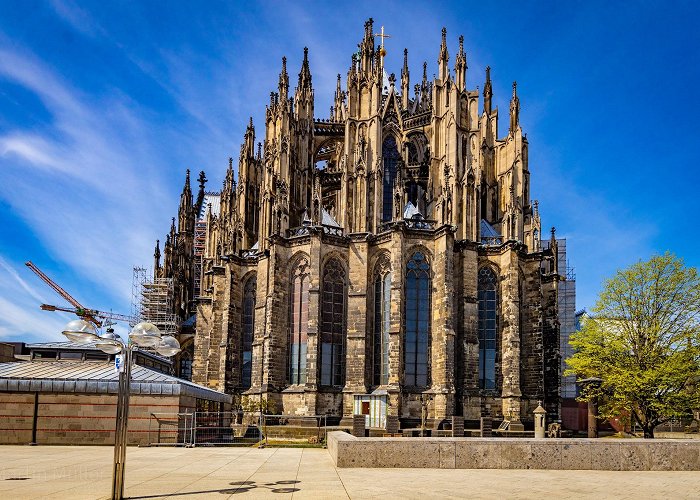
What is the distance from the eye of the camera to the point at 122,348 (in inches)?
484

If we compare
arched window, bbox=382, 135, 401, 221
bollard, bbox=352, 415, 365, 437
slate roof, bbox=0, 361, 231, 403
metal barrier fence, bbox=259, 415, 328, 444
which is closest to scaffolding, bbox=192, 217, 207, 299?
arched window, bbox=382, 135, 401, 221

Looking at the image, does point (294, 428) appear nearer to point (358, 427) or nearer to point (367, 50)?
point (358, 427)

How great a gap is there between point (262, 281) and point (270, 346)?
4907 mm

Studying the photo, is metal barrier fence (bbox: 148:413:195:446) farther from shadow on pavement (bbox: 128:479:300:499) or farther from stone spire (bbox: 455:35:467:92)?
stone spire (bbox: 455:35:467:92)

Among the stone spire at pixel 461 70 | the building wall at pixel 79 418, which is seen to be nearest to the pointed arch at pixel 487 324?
the stone spire at pixel 461 70

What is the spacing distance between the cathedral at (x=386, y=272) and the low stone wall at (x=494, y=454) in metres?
22.9

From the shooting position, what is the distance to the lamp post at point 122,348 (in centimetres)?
1085

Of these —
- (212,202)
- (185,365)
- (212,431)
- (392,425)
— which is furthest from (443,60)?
(212,202)

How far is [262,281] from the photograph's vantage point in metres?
43.8

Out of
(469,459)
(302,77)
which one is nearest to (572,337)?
(469,459)

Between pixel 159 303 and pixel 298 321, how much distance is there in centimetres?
2998

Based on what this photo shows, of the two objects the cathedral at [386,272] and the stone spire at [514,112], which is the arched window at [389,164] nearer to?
the cathedral at [386,272]

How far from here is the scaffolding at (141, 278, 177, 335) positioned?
214ft

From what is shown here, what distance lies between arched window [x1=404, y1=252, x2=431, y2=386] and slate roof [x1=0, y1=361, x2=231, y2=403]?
17.5 m
